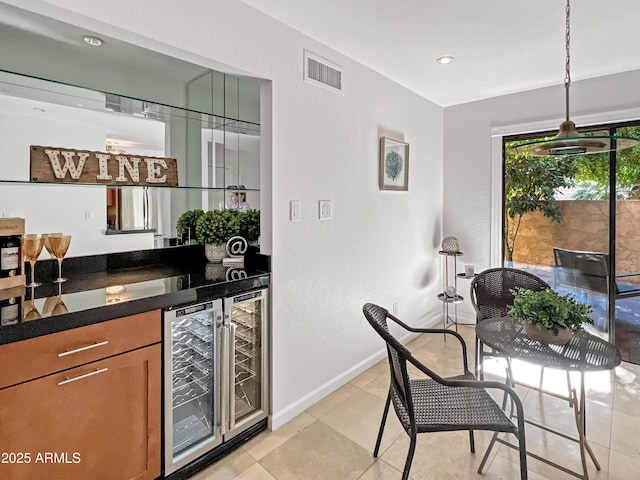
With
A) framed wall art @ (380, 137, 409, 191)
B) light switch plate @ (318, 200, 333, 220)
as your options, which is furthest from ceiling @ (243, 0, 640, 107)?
light switch plate @ (318, 200, 333, 220)

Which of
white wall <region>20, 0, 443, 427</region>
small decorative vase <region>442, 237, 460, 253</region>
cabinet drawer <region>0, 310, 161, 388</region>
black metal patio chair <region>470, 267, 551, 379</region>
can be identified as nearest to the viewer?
cabinet drawer <region>0, 310, 161, 388</region>

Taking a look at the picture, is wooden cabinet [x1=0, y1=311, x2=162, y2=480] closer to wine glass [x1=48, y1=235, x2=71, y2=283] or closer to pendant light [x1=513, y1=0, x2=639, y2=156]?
wine glass [x1=48, y1=235, x2=71, y2=283]

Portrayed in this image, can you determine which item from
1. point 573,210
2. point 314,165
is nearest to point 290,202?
point 314,165

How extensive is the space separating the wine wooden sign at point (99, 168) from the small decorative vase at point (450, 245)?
2724 millimetres

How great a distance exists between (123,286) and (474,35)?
258 cm

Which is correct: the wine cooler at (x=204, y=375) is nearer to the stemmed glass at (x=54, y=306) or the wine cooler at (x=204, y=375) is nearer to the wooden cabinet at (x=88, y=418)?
the wooden cabinet at (x=88, y=418)

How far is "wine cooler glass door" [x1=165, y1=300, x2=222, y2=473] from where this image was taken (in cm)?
179

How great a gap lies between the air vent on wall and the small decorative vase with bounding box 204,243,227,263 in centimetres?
123

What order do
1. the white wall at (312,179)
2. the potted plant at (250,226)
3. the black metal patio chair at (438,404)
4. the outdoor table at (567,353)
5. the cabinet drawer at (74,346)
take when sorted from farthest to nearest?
1. the potted plant at (250,226)
2. the white wall at (312,179)
3. the outdoor table at (567,353)
4. the black metal patio chair at (438,404)
5. the cabinet drawer at (74,346)

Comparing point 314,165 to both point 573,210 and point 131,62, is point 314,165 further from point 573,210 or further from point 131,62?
point 573,210

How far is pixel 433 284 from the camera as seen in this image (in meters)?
4.02

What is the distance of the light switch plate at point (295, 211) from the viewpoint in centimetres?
227

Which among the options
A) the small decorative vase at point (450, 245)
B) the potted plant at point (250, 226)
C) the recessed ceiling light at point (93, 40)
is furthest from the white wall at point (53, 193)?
the small decorative vase at point (450, 245)

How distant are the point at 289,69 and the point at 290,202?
0.82 metres
